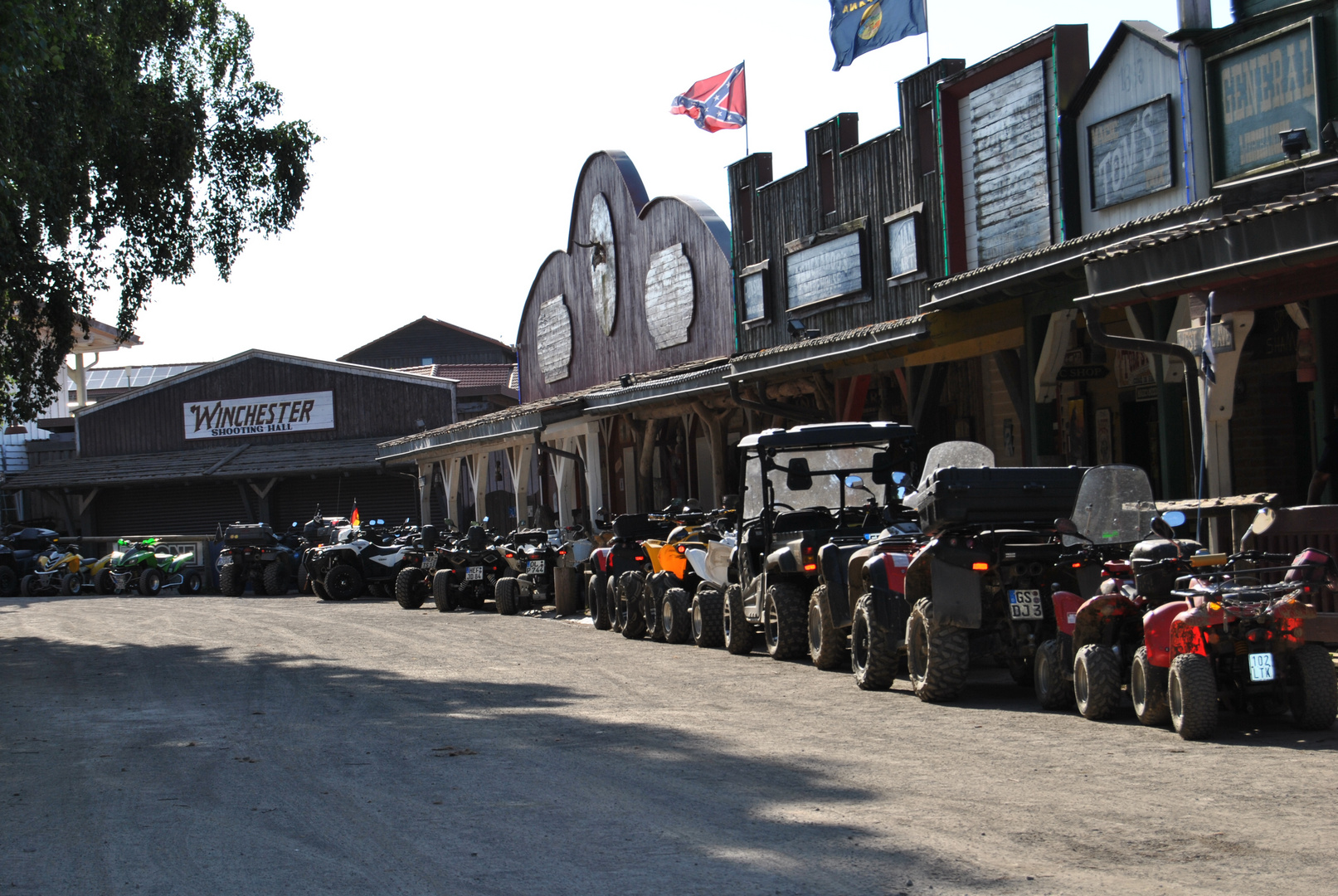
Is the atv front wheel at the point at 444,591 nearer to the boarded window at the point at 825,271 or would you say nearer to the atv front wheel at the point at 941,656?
the boarded window at the point at 825,271

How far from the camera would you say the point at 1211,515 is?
33.3 ft

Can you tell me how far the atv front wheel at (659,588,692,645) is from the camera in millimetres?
14586

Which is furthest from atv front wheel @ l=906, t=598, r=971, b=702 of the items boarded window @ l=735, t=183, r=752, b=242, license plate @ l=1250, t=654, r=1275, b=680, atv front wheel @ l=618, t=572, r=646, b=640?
boarded window @ l=735, t=183, r=752, b=242

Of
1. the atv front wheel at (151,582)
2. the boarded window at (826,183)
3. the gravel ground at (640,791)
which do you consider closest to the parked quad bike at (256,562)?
the atv front wheel at (151,582)

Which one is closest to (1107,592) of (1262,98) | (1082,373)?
(1262,98)

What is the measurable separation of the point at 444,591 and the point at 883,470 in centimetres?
1008

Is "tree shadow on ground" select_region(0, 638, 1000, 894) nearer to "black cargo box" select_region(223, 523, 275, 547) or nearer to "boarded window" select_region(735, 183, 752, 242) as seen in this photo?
"boarded window" select_region(735, 183, 752, 242)

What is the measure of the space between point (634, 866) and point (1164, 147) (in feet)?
34.9

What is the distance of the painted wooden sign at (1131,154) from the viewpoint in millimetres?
13688

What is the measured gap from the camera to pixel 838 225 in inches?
819

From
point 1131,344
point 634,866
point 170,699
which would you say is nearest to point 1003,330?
point 1131,344

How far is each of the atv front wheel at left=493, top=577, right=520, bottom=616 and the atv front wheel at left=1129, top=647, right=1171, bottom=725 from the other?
12.8 m

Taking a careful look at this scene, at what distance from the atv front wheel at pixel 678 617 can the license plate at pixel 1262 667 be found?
7.61 metres

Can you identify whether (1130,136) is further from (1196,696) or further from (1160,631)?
(1196,696)
